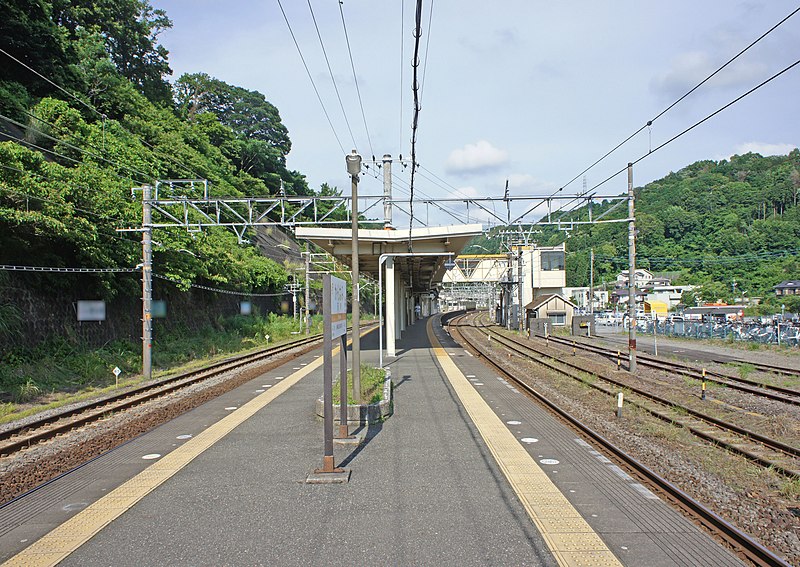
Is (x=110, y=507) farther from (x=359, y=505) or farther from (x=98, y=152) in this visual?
(x=98, y=152)

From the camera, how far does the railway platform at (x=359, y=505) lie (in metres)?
5.10

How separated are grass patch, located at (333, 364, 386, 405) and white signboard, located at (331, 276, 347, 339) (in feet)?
8.07

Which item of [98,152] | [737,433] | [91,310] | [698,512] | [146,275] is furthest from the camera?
[98,152]

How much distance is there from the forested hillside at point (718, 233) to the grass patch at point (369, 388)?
211 ft

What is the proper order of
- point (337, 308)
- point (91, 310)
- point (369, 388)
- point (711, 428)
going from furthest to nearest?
point (91, 310) → point (369, 388) → point (711, 428) → point (337, 308)

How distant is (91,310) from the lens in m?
19.4

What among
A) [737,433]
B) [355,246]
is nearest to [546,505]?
[355,246]

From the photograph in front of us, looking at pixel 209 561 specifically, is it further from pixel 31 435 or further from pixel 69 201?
pixel 69 201

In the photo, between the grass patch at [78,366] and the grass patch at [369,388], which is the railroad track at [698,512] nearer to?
the grass patch at [369,388]

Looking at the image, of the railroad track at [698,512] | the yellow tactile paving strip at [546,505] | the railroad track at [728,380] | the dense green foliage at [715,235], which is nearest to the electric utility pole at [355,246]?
the yellow tactile paving strip at [546,505]

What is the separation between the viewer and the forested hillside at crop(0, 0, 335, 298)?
15914 millimetres

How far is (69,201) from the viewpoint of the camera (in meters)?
16.4

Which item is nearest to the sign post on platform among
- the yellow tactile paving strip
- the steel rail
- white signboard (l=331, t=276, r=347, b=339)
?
white signboard (l=331, t=276, r=347, b=339)

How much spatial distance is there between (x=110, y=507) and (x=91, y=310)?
14.9 meters
